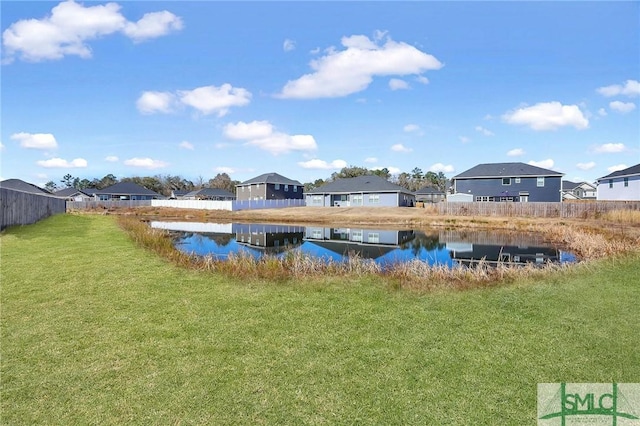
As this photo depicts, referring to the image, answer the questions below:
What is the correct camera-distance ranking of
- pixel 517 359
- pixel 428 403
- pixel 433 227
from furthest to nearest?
pixel 433 227 < pixel 517 359 < pixel 428 403

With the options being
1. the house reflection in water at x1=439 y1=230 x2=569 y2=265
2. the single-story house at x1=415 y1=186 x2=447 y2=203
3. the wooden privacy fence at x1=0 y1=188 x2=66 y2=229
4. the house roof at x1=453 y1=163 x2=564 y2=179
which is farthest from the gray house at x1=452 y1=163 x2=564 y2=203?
the wooden privacy fence at x1=0 y1=188 x2=66 y2=229

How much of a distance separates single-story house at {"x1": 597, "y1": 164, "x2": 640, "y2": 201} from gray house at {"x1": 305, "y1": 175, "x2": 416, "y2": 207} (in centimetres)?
2206

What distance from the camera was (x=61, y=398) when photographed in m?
3.98

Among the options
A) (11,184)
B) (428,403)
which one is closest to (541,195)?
(428,403)

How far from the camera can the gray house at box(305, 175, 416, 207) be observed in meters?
48.5

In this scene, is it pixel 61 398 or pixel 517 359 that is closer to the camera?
pixel 61 398

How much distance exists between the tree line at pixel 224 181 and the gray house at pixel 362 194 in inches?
1210

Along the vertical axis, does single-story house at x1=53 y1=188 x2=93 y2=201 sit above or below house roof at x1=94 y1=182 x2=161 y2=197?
below

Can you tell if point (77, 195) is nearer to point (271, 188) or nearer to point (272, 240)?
point (271, 188)

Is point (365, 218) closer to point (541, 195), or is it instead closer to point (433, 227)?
point (433, 227)

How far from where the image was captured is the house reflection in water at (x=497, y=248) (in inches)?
685

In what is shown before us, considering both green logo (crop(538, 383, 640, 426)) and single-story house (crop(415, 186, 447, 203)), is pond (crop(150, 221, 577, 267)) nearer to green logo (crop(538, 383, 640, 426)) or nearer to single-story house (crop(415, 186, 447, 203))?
green logo (crop(538, 383, 640, 426))

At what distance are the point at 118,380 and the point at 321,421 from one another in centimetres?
247

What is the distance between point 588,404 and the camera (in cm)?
409
